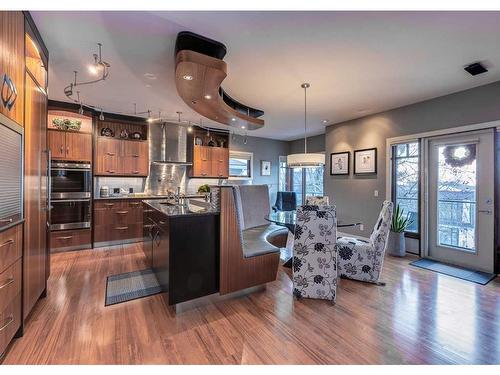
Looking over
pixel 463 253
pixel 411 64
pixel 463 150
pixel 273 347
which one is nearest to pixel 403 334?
pixel 273 347

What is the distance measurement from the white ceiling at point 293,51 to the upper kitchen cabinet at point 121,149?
35.7 inches

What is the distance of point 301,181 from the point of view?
Answer: 757cm

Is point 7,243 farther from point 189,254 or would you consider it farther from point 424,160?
point 424,160

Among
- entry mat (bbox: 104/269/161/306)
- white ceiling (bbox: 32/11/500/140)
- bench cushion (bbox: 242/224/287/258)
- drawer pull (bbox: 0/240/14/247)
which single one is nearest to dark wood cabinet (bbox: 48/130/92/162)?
white ceiling (bbox: 32/11/500/140)

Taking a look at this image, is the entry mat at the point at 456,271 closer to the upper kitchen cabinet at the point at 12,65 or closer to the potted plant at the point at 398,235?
the potted plant at the point at 398,235

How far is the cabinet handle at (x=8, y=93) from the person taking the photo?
1.61m

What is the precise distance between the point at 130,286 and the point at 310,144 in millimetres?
5893

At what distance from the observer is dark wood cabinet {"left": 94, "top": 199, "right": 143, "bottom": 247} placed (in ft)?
14.9

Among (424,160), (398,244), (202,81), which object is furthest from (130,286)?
(424,160)

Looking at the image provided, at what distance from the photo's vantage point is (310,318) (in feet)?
7.34

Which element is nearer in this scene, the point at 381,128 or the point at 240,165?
the point at 381,128

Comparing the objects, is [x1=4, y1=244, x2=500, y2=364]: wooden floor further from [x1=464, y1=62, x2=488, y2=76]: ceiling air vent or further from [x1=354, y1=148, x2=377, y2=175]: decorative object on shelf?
[x1=464, y1=62, x2=488, y2=76]: ceiling air vent

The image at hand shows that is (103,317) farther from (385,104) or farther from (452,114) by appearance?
(452,114)

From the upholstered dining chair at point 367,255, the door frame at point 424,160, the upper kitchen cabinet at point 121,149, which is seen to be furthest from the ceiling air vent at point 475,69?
the upper kitchen cabinet at point 121,149
